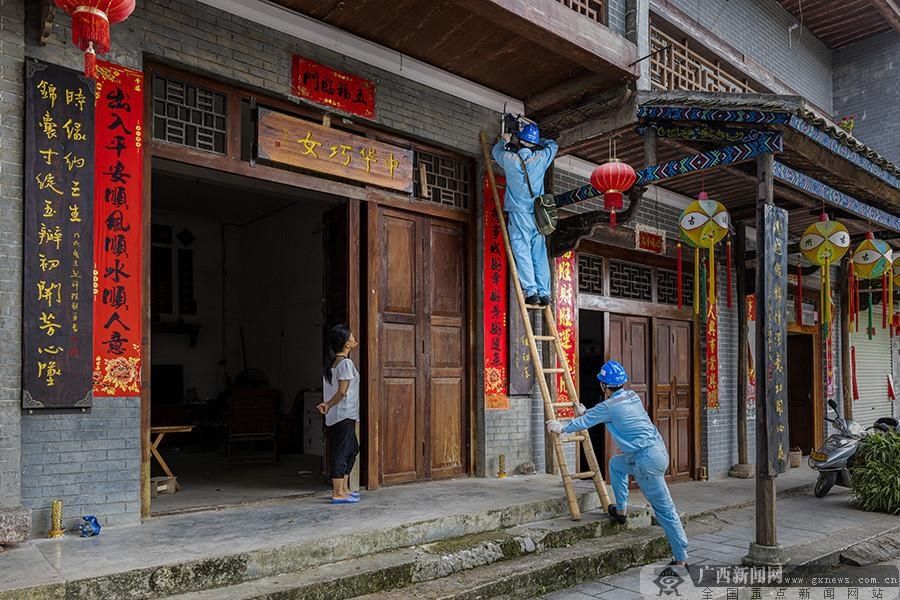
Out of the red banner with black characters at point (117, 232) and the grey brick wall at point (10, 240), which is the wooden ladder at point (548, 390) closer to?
→ the red banner with black characters at point (117, 232)

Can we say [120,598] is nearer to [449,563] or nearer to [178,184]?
[449,563]

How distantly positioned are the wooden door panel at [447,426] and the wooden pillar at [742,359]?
491 cm

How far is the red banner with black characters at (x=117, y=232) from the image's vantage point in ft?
15.4

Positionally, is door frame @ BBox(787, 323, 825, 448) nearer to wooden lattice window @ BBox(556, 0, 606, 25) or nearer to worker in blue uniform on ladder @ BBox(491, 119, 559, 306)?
worker in blue uniform on ladder @ BBox(491, 119, 559, 306)

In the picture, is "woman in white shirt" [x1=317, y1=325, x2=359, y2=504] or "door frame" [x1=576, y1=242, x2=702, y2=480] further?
"door frame" [x1=576, y1=242, x2=702, y2=480]

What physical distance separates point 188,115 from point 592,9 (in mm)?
3768

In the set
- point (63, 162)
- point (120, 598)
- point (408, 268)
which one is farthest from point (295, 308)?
point (120, 598)

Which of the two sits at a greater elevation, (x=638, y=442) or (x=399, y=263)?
(x=399, y=263)

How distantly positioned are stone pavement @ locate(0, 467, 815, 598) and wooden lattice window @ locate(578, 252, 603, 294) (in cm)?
273

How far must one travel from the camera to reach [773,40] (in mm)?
11008

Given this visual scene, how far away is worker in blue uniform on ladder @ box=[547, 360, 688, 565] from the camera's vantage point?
5.14 meters

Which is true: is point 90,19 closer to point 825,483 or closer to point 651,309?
point 651,309

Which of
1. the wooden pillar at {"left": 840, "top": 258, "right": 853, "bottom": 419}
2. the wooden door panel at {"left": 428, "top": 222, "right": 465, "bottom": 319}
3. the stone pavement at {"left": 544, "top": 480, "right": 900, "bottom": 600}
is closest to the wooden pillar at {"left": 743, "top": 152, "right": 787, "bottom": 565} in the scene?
the stone pavement at {"left": 544, "top": 480, "right": 900, "bottom": 600}

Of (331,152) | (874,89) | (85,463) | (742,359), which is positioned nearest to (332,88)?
(331,152)
